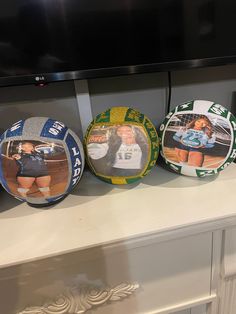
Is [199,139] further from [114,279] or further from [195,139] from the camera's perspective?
[114,279]

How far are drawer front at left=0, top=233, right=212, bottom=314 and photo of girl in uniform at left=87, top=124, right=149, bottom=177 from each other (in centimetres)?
17

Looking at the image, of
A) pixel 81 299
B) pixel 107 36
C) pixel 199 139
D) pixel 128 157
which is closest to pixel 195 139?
pixel 199 139

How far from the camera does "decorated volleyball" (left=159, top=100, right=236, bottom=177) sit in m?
0.63

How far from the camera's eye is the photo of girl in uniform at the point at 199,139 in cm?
63

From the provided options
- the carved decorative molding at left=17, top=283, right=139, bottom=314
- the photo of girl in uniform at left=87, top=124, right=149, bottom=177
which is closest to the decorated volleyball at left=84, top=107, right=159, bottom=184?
the photo of girl in uniform at left=87, top=124, right=149, bottom=177

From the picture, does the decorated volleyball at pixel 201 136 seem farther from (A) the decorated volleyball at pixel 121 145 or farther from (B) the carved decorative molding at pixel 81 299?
(B) the carved decorative molding at pixel 81 299

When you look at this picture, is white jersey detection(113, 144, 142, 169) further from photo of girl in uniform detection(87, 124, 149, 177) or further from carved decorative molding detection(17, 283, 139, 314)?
carved decorative molding detection(17, 283, 139, 314)

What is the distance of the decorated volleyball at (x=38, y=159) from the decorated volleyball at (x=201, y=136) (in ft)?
0.74

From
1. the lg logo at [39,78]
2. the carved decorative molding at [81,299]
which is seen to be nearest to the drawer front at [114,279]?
the carved decorative molding at [81,299]

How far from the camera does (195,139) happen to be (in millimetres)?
630

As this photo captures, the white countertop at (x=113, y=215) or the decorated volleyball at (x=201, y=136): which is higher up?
the decorated volleyball at (x=201, y=136)

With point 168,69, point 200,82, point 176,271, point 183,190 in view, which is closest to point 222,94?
point 200,82

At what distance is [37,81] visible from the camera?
654mm

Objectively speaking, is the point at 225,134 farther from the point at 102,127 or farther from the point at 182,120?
the point at 102,127
